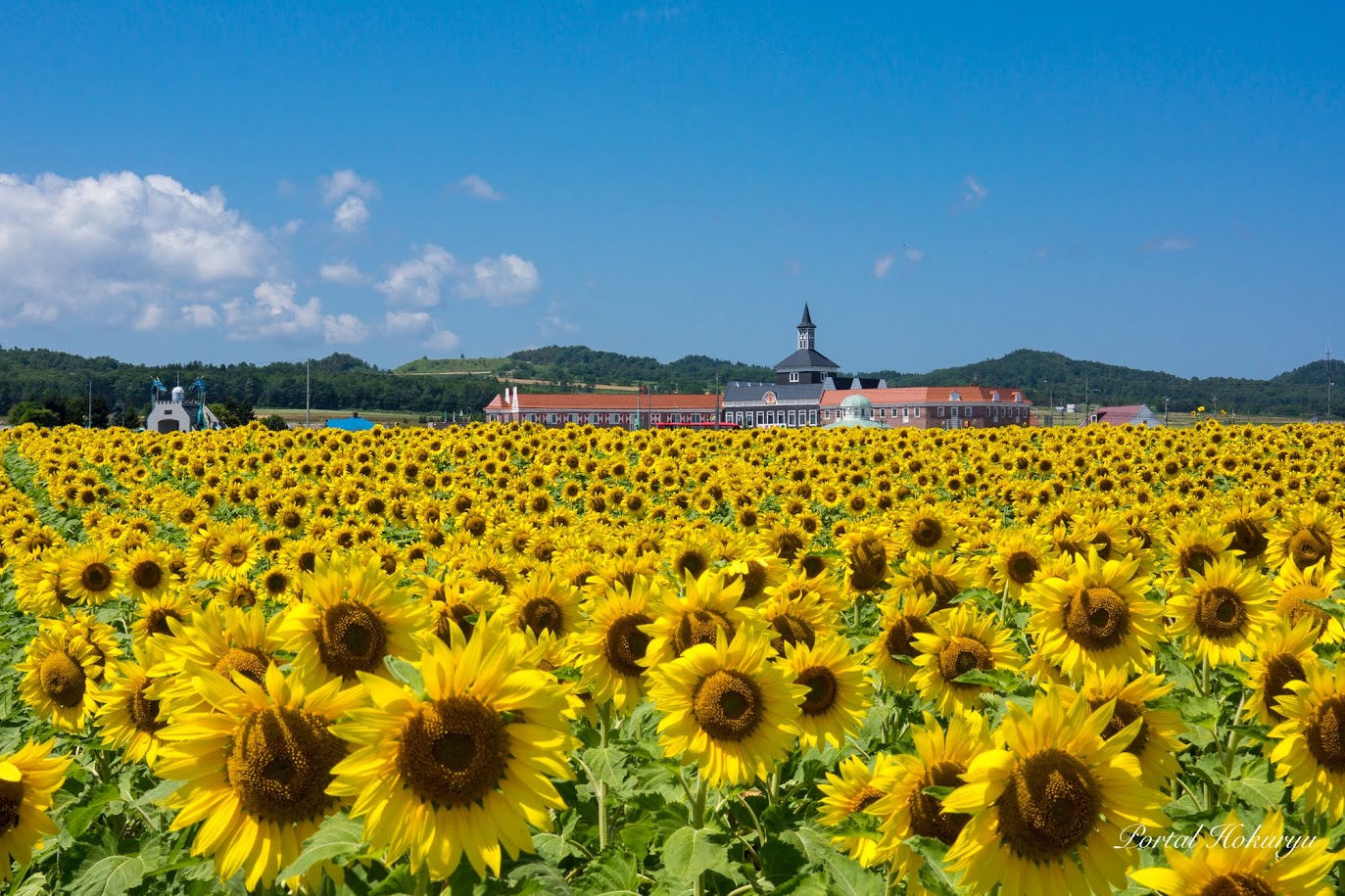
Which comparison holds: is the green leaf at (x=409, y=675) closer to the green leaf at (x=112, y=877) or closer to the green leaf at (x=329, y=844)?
the green leaf at (x=329, y=844)

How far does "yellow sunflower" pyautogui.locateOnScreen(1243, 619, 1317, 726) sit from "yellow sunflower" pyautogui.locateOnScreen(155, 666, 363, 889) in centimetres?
360

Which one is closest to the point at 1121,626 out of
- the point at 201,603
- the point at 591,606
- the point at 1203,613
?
the point at 1203,613

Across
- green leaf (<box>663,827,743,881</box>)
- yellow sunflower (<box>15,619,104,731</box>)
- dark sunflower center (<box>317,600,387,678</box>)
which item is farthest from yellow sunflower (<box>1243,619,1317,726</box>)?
yellow sunflower (<box>15,619,104,731</box>)

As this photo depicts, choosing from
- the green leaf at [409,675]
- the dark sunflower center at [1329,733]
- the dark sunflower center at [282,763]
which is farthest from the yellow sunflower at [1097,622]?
the dark sunflower center at [282,763]

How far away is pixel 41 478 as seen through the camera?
66.8 ft

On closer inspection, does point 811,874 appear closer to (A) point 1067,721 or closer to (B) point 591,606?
(A) point 1067,721

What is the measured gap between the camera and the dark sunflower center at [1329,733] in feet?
11.5

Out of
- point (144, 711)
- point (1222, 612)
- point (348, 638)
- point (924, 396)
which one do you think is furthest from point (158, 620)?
point (924, 396)

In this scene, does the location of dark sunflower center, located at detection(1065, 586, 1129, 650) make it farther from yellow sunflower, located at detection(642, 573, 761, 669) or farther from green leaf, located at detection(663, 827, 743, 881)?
green leaf, located at detection(663, 827, 743, 881)

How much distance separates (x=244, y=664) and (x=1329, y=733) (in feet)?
11.7

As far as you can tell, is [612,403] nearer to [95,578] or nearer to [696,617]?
[95,578]

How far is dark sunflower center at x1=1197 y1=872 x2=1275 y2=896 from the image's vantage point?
2.38 m

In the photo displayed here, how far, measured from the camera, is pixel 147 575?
7332mm

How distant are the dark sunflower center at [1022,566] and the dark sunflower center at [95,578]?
6.50 meters
